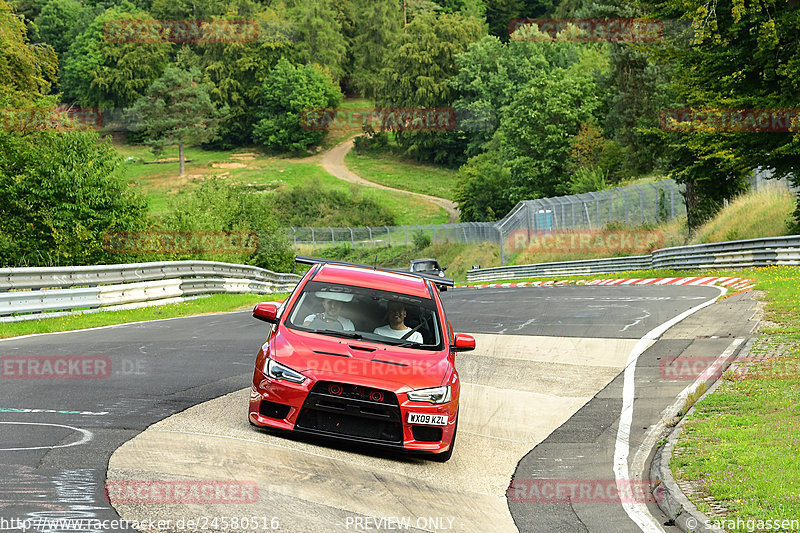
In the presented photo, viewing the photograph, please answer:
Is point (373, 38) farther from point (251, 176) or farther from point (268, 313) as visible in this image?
point (268, 313)

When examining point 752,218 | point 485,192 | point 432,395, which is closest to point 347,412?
point 432,395

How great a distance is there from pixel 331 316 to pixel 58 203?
2283 centimetres

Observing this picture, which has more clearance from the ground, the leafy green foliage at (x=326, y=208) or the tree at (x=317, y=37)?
the tree at (x=317, y=37)

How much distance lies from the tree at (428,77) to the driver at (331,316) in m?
113

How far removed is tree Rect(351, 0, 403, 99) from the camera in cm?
15425

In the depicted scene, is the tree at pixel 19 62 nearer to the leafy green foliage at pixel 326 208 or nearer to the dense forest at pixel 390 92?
the dense forest at pixel 390 92

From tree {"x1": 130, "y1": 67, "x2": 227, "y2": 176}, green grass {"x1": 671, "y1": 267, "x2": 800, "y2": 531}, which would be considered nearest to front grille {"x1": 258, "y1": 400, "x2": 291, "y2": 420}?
green grass {"x1": 671, "y1": 267, "x2": 800, "y2": 531}

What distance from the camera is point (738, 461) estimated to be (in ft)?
25.6

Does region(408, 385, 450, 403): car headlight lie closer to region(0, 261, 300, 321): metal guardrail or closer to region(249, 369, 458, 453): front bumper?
region(249, 369, 458, 453): front bumper

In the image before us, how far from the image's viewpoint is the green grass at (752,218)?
3369 centimetres

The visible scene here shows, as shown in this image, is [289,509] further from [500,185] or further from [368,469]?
[500,185]

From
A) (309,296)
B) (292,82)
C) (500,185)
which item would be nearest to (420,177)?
(292,82)

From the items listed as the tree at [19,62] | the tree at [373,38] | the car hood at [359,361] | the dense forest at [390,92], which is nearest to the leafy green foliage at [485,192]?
the dense forest at [390,92]

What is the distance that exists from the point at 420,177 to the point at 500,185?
122 ft
